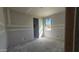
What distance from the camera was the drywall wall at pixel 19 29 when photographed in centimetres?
92

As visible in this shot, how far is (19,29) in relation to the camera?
3.19ft

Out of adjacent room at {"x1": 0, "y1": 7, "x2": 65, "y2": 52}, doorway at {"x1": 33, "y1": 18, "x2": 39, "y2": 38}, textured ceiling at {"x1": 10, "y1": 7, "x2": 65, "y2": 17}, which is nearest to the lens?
textured ceiling at {"x1": 10, "y1": 7, "x2": 65, "y2": 17}

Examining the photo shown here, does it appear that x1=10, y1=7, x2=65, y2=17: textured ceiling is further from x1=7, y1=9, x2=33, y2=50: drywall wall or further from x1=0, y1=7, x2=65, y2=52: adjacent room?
x1=7, y1=9, x2=33, y2=50: drywall wall

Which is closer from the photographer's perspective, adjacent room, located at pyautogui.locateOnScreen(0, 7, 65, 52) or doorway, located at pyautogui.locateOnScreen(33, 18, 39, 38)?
adjacent room, located at pyautogui.locateOnScreen(0, 7, 65, 52)

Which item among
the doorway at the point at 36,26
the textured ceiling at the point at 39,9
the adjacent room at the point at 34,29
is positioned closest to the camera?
the textured ceiling at the point at 39,9

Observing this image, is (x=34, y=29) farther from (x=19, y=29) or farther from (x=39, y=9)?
(x=39, y=9)

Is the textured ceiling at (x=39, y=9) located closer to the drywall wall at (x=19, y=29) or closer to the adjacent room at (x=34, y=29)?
the adjacent room at (x=34, y=29)

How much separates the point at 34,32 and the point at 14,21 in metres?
0.31

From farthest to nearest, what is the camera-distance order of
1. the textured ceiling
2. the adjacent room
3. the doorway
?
the doorway → the adjacent room → the textured ceiling

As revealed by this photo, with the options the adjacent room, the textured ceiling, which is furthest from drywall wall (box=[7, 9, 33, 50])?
the textured ceiling

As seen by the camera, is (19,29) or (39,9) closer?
(39,9)

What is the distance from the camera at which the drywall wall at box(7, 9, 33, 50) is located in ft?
3.03

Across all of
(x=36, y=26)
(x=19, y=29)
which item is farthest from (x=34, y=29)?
(x=19, y=29)

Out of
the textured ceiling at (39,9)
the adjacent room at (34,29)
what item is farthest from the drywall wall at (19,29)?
the textured ceiling at (39,9)
